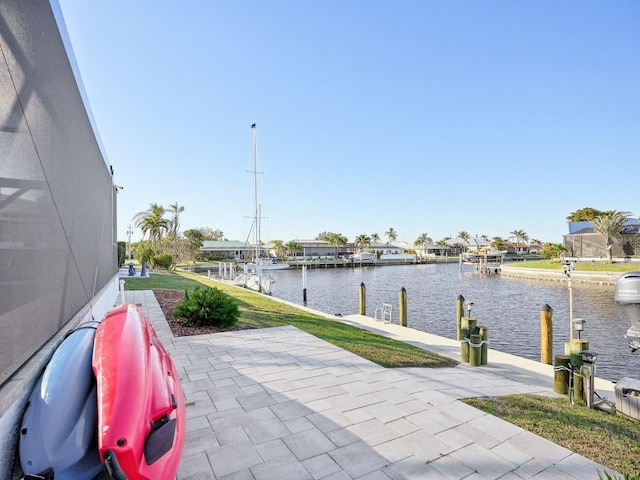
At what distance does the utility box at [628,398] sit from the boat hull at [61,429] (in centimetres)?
573

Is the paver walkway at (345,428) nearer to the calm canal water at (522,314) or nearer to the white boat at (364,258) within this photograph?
the calm canal water at (522,314)

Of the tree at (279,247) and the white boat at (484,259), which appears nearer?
the white boat at (484,259)

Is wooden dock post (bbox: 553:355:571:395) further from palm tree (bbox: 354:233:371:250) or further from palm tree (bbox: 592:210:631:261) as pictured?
palm tree (bbox: 354:233:371:250)

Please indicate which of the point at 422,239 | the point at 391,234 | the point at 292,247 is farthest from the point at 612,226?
the point at 391,234

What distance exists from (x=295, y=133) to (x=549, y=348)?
64.0ft

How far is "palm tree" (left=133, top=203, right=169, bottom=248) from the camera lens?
38.2m

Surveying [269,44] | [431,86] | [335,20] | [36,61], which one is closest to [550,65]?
[431,86]

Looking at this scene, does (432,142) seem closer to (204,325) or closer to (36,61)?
(204,325)

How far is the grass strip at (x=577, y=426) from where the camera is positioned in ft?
9.36

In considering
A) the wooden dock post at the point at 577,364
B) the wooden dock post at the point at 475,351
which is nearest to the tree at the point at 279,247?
the wooden dock post at the point at 475,351

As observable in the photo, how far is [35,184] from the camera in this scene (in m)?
2.64

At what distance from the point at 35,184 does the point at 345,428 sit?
11.0ft

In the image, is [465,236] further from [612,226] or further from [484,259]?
[612,226]

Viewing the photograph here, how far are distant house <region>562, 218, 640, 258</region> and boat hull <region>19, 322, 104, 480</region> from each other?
51.5m
